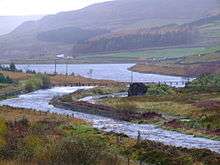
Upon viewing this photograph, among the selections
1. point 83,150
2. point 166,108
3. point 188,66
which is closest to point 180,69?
point 188,66

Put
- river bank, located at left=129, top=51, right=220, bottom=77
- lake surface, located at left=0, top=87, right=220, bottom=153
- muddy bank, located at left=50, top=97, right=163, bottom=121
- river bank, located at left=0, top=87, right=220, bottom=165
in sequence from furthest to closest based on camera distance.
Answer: river bank, located at left=129, top=51, right=220, bottom=77
muddy bank, located at left=50, top=97, right=163, bottom=121
lake surface, located at left=0, top=87, right=220, bottom=153
river bank, located at left=0, top=87, right=220, bottom=165

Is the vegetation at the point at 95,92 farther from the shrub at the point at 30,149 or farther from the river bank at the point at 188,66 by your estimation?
the shrub at the point at 30,149

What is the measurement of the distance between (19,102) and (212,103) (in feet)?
98.9

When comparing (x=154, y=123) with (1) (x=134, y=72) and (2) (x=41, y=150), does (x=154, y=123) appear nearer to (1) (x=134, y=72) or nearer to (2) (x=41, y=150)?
(2) (x=41, y=150)

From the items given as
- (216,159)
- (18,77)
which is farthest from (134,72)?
(216,159)

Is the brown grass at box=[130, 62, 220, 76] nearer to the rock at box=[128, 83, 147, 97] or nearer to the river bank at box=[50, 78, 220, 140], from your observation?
the rock at box=[128, 83, 147, 97]

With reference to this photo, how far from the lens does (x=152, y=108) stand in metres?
75.1

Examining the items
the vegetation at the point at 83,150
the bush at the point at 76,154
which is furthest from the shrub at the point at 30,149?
the bush at the point at 76,154

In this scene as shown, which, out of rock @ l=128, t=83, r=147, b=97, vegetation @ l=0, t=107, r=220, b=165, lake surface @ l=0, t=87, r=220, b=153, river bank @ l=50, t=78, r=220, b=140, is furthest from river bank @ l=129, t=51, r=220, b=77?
vegetation @ l=0, t=107, r=220, b=165

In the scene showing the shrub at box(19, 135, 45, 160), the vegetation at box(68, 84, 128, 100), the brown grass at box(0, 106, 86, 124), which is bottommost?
the vegetation at box(68, 84, 128, 100)

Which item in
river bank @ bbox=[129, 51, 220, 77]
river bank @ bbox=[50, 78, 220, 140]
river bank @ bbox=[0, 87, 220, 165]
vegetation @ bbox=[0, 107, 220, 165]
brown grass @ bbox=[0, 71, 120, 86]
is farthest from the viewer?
river bank @ bbox=[129, 51, 220, 77]

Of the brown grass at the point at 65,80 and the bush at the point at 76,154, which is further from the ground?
the bush at the point at 76,154

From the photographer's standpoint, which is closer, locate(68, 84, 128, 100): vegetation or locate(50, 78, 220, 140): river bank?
locate(50, 78, 220, 140): river bank

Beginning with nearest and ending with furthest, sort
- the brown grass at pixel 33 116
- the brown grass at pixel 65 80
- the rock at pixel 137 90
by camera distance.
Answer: the brown grass at pixel 33 116 < the rock at pixel 137 90 < the brown grass at pixel 65 80
